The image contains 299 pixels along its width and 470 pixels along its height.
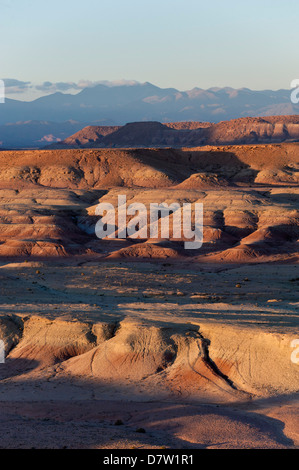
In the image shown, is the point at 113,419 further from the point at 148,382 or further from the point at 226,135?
the point at 226,135

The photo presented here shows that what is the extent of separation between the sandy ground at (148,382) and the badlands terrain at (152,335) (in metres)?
0.06

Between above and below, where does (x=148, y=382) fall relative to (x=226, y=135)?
below

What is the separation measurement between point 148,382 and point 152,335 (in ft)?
8.14

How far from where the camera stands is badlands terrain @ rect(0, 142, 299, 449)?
60.1 ft

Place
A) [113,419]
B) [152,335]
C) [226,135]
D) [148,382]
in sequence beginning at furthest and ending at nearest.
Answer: [226,135]
[152,335]
[148,382]
[113,419]

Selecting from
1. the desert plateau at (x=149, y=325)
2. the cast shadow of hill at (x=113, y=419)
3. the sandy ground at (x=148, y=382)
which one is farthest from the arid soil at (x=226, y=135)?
the cast shadow of hill at (x=113, y=419)

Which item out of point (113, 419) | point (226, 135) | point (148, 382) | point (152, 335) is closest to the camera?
point (113, 419)

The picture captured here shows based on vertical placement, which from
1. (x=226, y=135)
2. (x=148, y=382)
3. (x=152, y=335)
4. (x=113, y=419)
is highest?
(x=226, y=135)

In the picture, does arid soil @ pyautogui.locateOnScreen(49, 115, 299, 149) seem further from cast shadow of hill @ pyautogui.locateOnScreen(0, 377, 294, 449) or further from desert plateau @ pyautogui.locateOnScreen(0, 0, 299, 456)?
cast shadow of hill @ pyautogui.locateOnScreen(0, 377, 294, 449)

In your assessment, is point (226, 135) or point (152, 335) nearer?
point (152, 335)

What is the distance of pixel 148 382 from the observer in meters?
Result: 23.3

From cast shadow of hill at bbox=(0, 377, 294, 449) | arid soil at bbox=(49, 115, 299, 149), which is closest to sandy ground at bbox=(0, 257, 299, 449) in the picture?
cast shadow of hill at bbox=(0, 377, 294, 449)

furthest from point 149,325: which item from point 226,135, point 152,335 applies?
point 226,135
